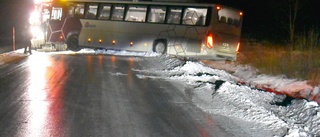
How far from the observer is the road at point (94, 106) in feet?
22.1

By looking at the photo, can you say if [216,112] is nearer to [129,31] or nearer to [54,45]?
[129,31]

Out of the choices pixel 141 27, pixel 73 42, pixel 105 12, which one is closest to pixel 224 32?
pixel 141 27

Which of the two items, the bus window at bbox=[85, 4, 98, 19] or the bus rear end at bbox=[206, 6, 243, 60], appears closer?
the bus rear end at bbox=[206, 6, 243, 60]

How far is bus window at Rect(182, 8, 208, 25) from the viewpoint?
19266 mm

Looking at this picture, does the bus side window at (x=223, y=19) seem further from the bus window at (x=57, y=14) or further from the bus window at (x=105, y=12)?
the bus window at (x=57, y=14)

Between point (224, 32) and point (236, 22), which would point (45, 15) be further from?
point (236, 22)

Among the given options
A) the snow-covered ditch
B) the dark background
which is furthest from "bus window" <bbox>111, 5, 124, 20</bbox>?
the snow-covered ditch

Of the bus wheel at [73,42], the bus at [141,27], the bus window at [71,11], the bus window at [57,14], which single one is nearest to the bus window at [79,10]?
the bus at [141,27]

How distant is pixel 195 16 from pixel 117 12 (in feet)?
16.8

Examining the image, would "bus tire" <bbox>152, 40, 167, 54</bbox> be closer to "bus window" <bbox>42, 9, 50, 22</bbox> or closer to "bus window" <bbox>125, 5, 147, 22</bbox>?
"bus window" <bbox>125, 5, 147, 22</bbox>

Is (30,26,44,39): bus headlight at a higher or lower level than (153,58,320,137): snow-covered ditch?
higher

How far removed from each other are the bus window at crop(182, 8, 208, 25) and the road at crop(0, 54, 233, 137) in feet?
22.5

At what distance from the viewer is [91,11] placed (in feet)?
77.9

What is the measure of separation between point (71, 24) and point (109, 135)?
1872 centimetres
